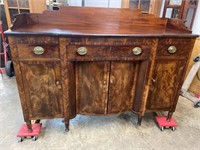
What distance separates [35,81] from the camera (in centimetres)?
→ 127

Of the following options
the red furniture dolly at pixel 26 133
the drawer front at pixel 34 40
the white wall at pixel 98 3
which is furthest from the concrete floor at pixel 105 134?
the white wall at pixel 98 3

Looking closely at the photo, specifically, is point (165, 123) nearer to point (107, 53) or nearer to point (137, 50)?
point (137, 50)

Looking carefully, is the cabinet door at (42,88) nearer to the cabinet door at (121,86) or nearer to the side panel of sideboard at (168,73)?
the cabinet door at (121,86)

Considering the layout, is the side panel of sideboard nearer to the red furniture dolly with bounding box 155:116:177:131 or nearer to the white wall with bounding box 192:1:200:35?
the red furniture dolly with bounding box 155:116:177:131

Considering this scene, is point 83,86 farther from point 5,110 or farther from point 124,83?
point 5,110

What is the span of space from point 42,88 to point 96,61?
1.64ft

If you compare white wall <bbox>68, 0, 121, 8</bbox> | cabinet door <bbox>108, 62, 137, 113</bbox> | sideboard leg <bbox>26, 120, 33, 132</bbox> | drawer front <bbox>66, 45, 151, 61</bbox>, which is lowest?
sideboard leg <bbox>26, 120, 33, 132</bbox>

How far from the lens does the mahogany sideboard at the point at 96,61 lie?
1.18 m

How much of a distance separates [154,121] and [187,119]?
0.39 m

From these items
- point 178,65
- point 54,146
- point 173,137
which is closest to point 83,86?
point 54,146

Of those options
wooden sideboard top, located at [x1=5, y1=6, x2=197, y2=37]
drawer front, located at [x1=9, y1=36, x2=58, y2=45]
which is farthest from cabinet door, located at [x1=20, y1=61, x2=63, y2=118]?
wooden sideboard top, located at [x1=5, y1=6, x2=197, y2=37]

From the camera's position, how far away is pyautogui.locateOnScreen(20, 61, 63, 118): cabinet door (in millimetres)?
1229

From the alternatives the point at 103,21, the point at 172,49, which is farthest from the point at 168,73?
the point at 103,21

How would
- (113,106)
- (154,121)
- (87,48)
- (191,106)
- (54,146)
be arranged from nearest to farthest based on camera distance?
(87,48) < (54,146) < (113,106) < (154,121) < (191,106)
